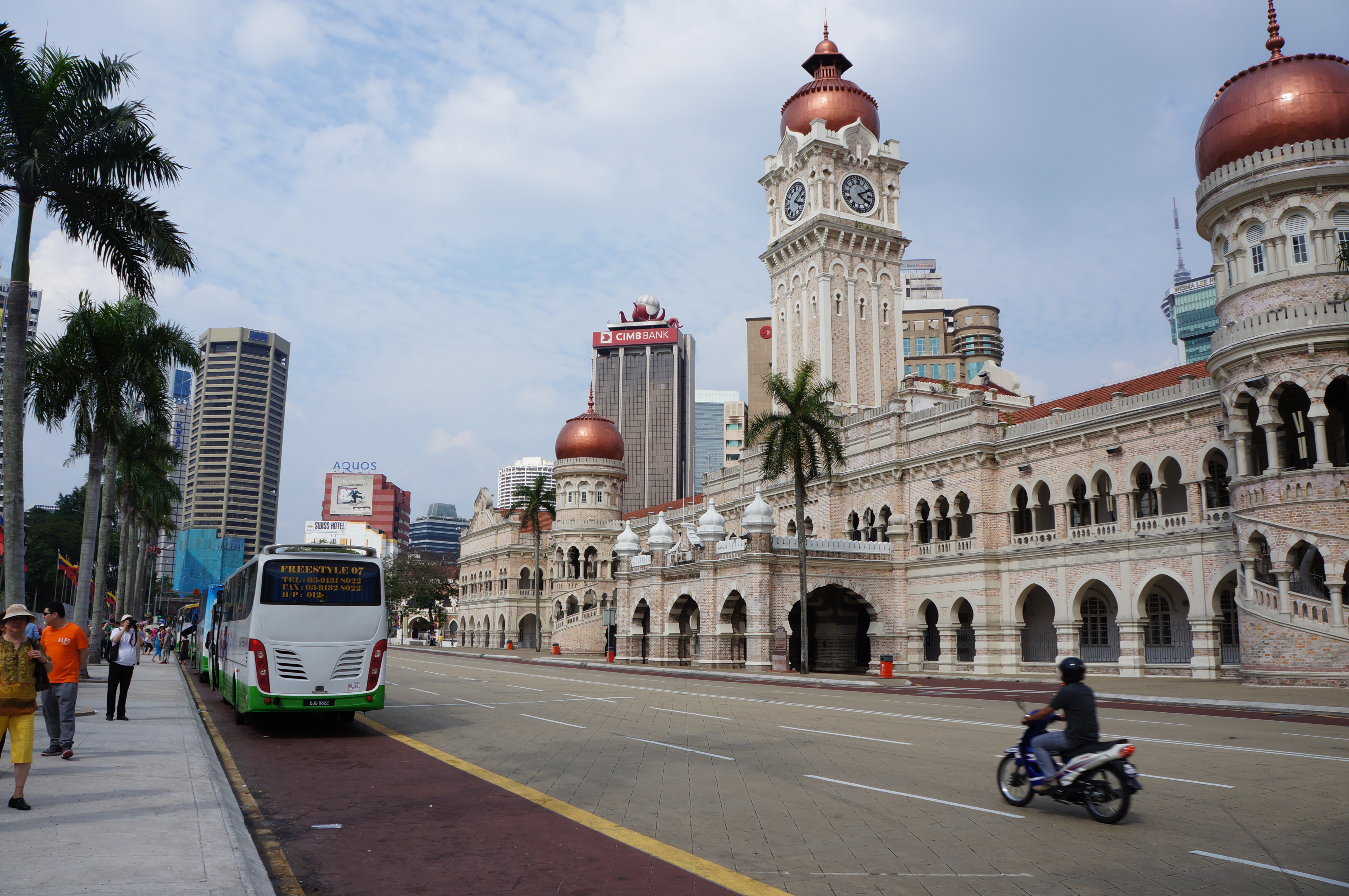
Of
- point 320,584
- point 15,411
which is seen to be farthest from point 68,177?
point 320,584

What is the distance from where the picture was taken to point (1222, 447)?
28.4 meters

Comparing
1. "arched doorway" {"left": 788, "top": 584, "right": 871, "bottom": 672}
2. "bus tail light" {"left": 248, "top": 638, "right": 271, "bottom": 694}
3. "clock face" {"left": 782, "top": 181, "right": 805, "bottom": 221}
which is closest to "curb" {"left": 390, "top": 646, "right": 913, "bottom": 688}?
"arched doorway" {"left": 788, "top": 584, "right": 871, "bottom": 672}

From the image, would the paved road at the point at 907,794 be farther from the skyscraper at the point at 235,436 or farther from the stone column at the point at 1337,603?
the skyscraper at the point at 235,436

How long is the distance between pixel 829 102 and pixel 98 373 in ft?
131

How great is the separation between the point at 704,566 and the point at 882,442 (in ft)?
31.5

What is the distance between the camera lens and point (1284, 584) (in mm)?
24547

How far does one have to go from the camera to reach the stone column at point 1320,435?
24.4 meters

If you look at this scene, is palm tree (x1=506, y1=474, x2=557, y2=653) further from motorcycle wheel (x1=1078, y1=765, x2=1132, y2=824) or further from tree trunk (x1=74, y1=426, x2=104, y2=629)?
motorcycle wheel (x1=1078, y1=765, x2=1132, y2=824)

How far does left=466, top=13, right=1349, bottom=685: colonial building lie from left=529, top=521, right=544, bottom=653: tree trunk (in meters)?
2.42

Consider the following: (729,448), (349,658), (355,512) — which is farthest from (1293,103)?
(355,512)

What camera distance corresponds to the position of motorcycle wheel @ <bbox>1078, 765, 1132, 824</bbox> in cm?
815

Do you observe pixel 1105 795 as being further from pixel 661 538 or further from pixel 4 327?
pixel 661 538

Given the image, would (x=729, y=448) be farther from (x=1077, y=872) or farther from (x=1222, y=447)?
(x=1077, y=872)

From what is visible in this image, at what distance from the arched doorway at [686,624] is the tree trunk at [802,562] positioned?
926 centimetres
